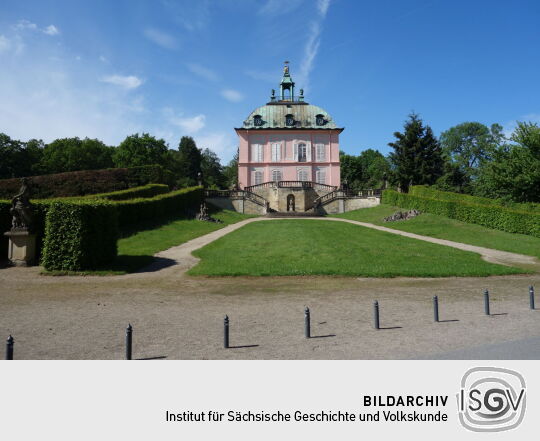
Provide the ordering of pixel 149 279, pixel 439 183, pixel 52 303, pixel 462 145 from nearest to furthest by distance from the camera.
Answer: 1. pixel 52 303
2. pixel 149 279
3. pixel 439 183
4. pixel 462 145

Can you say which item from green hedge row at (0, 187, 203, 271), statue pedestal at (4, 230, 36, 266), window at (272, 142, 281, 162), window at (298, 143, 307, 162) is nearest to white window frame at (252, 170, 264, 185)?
window at (272, 142, 281, 162)

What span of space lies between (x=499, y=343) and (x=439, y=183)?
4547 cm

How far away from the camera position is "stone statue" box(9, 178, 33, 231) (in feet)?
59.2

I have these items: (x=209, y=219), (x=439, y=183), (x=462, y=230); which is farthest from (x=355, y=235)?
(x=439, y=183)

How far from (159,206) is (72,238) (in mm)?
15614

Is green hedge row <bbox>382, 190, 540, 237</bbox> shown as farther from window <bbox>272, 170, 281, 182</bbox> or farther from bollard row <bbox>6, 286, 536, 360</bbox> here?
bollard row <bbox>6, 286, 536, 360</bbox>

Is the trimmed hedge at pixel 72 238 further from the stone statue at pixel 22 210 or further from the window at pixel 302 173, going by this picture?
the window at pixel 302 173

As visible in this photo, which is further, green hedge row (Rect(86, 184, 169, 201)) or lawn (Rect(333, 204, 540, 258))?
green hedge row (Rect(86, 184, 169, 201))

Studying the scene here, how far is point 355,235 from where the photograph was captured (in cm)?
2636

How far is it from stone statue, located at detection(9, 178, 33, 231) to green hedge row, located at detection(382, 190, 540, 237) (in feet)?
110

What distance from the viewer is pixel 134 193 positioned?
33.8m

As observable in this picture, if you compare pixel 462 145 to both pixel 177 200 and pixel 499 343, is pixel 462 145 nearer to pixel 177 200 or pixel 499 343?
pixel 177 200

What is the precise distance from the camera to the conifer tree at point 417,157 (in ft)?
167
